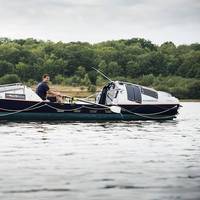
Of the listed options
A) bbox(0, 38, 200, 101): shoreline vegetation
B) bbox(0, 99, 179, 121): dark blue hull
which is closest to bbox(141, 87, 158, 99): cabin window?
bbox(0, 99, 179, 121): dark blue hull

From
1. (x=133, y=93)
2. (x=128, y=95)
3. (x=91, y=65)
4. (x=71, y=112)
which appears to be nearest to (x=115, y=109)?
(x=128, y=95)

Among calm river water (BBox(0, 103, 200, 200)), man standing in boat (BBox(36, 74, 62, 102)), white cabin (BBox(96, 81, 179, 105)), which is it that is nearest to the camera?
calm river water (BBox(0, 103, 200, 200))

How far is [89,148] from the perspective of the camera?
1675 cm

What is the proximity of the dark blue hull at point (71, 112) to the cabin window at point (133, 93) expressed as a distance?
38 cm

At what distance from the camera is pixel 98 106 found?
29531 millimetres

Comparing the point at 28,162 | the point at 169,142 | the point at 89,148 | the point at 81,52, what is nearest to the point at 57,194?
the point at 28,162

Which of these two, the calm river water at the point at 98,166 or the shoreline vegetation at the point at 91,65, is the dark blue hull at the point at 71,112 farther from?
the shoreline vegetation at the point at 91,65

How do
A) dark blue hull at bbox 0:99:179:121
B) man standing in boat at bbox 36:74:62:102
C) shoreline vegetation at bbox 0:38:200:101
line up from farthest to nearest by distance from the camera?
shoreline vegetation at bbox 0:38:200:101
man standing in boat at bbox 36:74:62:102
dark blue hull at bbox 0:99:179:121

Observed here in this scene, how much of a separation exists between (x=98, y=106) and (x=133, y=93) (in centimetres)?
219

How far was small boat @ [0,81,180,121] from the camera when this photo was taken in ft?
92.3

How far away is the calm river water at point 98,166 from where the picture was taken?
10102mm

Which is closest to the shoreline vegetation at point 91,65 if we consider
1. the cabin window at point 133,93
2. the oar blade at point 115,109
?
the cabin window at point 133,93

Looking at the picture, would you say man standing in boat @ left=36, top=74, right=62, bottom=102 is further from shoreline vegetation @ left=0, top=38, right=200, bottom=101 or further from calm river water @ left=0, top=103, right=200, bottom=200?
shoreline vegetation @ left=0, top=38, right=200, bottom=101

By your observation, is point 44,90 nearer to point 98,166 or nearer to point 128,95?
point 128,95
